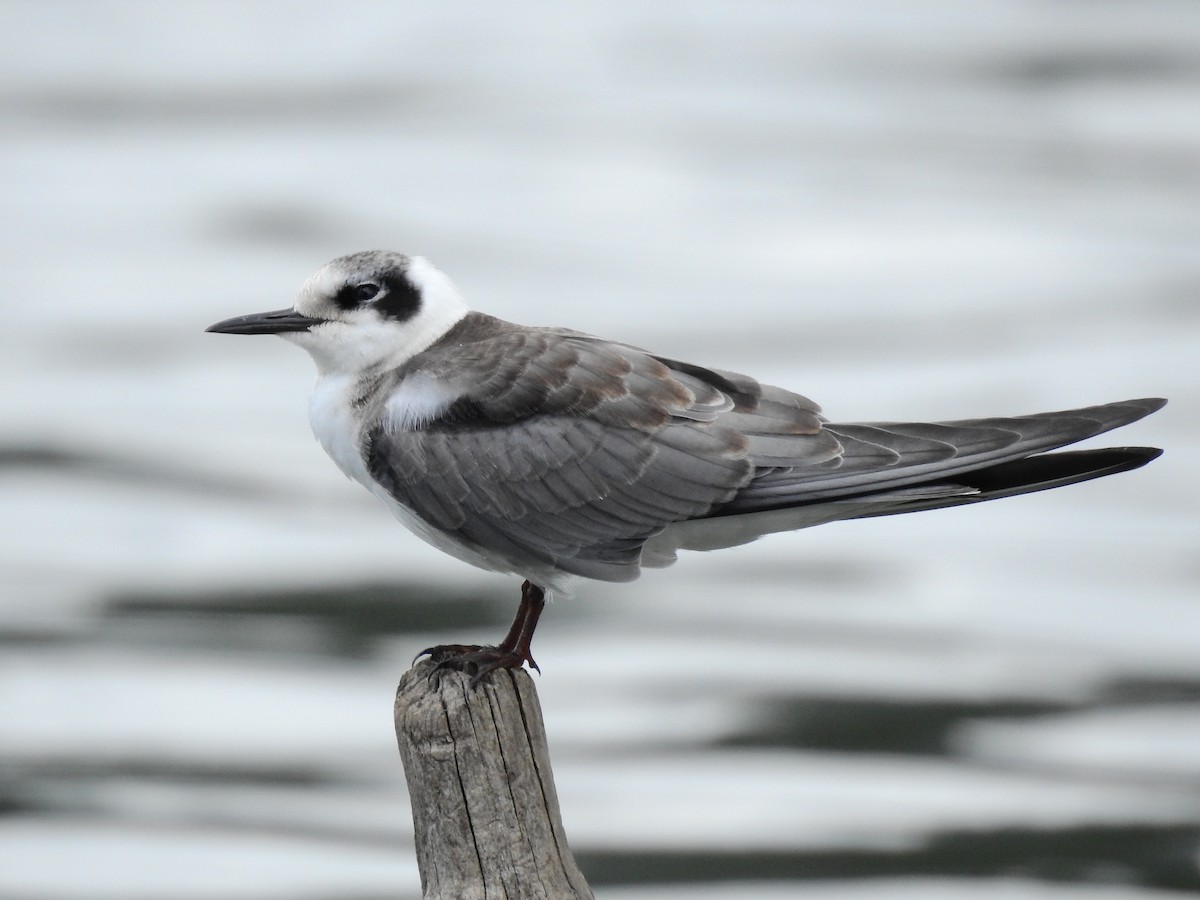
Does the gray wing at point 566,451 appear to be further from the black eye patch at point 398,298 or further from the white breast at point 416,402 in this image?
the black eye patch at point 398,298

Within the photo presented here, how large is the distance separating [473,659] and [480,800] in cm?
77

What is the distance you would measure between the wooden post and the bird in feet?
2.57

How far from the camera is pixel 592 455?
29.1 feet

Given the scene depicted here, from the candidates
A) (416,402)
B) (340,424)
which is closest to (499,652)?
(416,402)

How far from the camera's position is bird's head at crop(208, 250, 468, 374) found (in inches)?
362

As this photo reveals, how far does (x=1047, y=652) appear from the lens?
2430 centimetres

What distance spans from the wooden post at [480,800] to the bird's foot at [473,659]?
0.15m

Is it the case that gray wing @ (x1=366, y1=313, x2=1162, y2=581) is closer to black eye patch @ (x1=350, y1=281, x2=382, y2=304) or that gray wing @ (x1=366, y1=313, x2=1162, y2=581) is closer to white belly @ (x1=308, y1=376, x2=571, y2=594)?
white belly @ (x1=308, y1=376, x2=571, y2=594)

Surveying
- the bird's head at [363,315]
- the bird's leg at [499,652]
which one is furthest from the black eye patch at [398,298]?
the bird's leg at [499,652]

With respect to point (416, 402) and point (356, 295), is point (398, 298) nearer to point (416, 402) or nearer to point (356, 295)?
point (356, 295)

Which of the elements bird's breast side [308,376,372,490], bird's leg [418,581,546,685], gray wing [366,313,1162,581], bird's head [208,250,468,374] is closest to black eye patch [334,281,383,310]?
bird's head [208,250,468,374]

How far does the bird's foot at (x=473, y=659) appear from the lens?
26.0 feet

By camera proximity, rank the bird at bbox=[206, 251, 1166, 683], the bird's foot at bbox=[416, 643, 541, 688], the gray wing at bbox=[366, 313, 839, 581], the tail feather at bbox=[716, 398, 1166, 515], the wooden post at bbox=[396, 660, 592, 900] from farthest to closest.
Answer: the gray wing at bbox=[366, 313, 839, 581] < the bird at bbox=[206, 251, 1166, 683] < the tail feather at bbox=[716, 398, 1166, 515] < the bird's foot at bbox=[416, 643, 541, 688] < the wooden post at bbox=[396, 660, 592, 900]

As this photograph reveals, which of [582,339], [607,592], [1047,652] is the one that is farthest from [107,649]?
[582,339]
